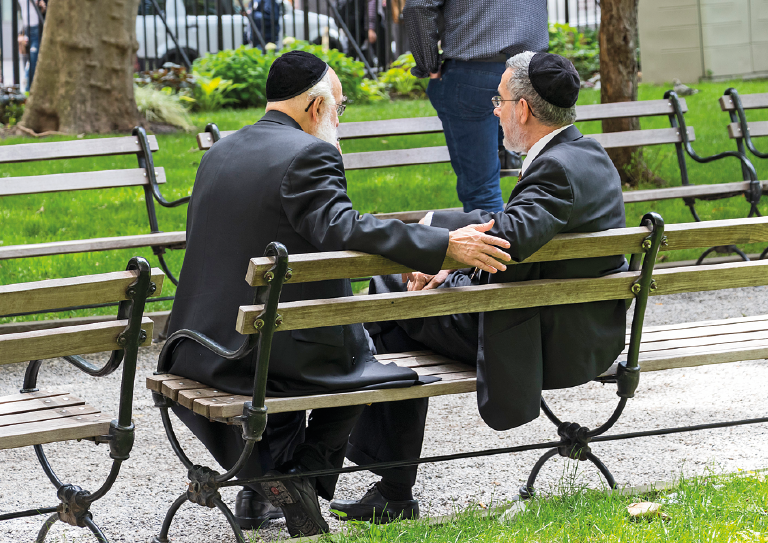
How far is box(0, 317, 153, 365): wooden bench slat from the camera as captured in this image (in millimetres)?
2648

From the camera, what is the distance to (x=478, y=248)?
3037 millimetres

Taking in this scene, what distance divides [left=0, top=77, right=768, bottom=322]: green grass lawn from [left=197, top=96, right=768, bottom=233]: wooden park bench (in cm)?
65

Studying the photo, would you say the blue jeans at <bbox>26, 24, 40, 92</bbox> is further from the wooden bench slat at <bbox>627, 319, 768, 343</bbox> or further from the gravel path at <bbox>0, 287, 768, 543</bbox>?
the wooden bench slat at <bbox>627, 319, 768, 343</bbox>

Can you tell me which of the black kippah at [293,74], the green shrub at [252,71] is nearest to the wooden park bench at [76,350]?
the black kippah at [293,74]

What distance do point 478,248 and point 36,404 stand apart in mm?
1491

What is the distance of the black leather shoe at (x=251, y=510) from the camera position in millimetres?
3553

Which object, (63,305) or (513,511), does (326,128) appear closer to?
(63,305)

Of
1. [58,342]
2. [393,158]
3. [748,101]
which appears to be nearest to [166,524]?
[58,342]

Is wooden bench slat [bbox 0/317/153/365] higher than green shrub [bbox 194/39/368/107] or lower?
lower

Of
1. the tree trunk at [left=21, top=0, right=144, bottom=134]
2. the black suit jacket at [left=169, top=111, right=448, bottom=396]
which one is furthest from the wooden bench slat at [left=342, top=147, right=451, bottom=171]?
the tree trunk at [left=21, top=0, right=144, bottom=134]

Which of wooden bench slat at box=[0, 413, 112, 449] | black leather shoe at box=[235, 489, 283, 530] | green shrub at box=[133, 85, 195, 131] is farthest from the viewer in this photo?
green shrub at box=[133, 85, 195, 131]

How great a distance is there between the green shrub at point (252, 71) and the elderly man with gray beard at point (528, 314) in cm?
1084

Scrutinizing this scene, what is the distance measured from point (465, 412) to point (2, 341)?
8.60 ft

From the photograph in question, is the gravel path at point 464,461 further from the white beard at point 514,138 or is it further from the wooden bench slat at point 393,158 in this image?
the wooden bench slat at point 393,158
